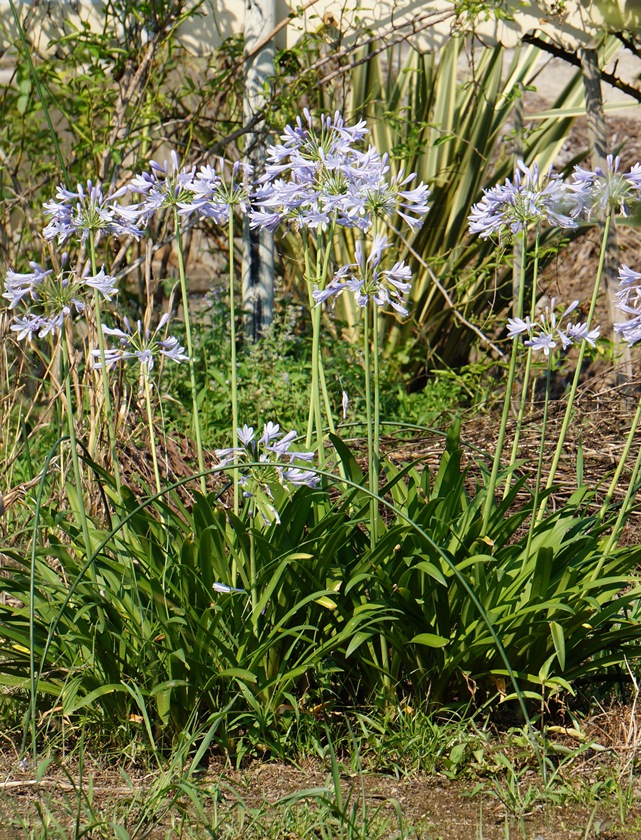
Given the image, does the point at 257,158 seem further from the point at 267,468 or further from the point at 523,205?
the point at 267,468

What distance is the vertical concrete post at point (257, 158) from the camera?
515 cm

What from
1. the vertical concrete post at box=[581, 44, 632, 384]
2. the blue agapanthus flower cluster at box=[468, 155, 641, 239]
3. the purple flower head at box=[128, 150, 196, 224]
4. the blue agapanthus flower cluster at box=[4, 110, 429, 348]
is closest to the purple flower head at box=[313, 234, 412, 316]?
the blue agapanthus flower cluster at box=[4, 110, 429, 348]

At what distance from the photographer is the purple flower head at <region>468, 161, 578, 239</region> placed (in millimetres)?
2217

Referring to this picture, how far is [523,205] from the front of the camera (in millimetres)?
2250

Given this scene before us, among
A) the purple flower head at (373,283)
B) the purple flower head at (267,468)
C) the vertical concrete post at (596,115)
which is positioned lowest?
the purple flower head at (267,468)

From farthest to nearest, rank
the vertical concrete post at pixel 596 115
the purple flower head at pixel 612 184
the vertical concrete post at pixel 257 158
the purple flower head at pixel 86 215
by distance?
1. the vertical concrete post at pixel 257 158
2. the vertical concrete post at pixel 596 115
3. the purple flower head at pixel 86 215
4. the purple flower head at pixel 612 184

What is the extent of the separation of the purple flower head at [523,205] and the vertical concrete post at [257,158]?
278cm

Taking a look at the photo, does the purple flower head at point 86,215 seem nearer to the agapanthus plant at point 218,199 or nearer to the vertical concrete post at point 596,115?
the agapanthus plant at point 218,199

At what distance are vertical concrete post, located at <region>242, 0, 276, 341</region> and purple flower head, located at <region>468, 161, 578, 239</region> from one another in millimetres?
2780

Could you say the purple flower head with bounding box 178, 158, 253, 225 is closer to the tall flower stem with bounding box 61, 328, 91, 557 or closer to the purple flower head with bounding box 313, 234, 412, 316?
the purple flower head with bounding box 313, 234, 412, 316

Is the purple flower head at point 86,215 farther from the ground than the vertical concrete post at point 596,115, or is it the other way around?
the vertical concrete post at point 596,115

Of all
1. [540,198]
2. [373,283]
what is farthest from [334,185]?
[540,198]

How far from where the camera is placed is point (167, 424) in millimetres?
4359

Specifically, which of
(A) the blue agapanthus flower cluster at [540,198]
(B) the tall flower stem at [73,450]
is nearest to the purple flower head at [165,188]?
(B) the tall flower stem at [73,450]
